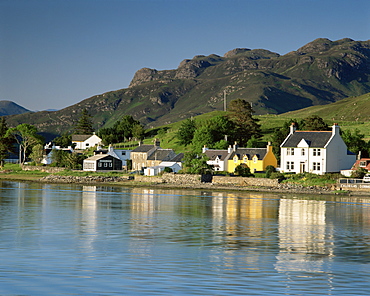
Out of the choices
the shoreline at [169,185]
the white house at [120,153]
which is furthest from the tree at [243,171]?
the white house at [120,153]

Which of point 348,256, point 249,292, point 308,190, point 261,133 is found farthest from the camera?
point 261,133

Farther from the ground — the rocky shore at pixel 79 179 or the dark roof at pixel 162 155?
the dark roof at pixel 162 155

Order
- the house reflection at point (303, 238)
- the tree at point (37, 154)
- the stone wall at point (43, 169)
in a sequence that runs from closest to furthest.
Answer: the house reflection at point (303, 238), the stone wall at point (43, 169), the tree at point (37, 154)

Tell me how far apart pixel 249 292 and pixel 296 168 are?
66.1 metres

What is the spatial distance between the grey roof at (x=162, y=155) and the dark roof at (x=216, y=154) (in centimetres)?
852

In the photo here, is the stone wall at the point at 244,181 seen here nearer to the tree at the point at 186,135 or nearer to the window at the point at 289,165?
the window at the point at 289,165

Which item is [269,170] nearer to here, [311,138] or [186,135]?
[311,138]

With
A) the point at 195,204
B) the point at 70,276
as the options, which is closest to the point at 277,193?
the point at 195,204

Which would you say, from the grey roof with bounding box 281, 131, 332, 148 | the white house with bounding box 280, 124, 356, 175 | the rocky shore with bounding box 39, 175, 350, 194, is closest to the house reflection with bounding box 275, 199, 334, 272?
the rocky shore with bounding box 39, 175, 350, 194

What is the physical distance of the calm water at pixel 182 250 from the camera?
18609 millimetres

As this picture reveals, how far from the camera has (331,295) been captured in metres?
17.7

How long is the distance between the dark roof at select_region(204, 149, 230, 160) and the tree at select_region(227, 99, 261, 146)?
19.6 m

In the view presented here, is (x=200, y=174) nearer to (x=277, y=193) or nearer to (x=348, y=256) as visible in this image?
(x=277, y=193)

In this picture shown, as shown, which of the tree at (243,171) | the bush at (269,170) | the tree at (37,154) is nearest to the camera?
the bush at (269,170)
